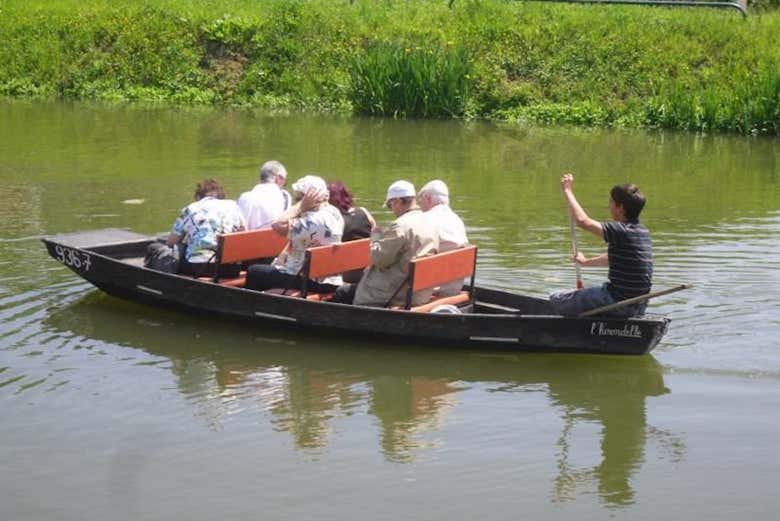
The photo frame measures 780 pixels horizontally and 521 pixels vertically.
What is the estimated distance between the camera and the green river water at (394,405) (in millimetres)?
8320

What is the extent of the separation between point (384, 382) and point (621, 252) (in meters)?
2.02

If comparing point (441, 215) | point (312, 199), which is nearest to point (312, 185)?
point (312, 199)

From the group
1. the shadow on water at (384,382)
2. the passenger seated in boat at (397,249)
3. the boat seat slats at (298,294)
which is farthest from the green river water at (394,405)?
the passenger seated in boat at (397,249)

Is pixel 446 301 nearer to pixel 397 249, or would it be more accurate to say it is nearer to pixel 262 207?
pixel 397 249

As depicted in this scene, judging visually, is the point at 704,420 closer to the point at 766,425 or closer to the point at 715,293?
the point at 766,425

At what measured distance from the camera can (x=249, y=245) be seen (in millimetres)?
12109

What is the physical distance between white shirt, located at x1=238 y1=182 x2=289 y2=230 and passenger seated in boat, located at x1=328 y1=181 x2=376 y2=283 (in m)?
0.65

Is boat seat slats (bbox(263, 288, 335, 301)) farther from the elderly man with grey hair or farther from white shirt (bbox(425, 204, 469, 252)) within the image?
white shirt (bbox(425, 204, 469, 252))

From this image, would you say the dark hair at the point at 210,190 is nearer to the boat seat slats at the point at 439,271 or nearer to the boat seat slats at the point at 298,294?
the boat seat slats at the point at 298,294

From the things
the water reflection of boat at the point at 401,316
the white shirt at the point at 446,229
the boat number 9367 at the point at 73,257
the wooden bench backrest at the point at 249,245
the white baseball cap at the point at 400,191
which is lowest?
the water reflection of boat at the point at 401,316

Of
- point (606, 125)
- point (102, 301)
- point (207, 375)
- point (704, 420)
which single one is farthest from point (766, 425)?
point (606, 125)

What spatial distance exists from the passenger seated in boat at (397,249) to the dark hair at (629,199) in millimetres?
1524

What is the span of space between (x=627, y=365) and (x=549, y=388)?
2.79 feet

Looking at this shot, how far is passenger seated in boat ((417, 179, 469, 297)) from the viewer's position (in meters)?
11.2
